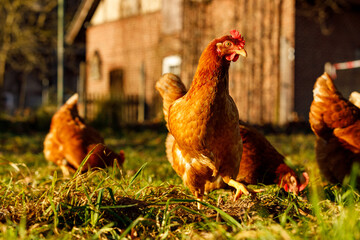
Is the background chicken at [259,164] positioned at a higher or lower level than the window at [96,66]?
lower

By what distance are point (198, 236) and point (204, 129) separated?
71 cm

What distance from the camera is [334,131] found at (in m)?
3.03

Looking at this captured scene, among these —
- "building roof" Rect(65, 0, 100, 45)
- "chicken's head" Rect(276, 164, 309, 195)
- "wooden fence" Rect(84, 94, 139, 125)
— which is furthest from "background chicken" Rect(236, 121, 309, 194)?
"building roof" Rect(65, 0, 100, 45)

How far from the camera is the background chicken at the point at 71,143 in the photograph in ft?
11.2

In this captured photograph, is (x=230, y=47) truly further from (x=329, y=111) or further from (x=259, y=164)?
(x=329, y=111)

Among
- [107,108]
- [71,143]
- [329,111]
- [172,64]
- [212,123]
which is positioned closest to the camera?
[212,123]

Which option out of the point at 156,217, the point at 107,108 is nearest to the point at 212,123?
the point at 156,217

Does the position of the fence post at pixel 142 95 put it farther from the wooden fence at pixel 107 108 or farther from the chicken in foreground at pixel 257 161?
the chicken in foreground at pixel 257 161

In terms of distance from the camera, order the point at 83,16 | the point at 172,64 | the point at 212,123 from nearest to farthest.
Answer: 1. the point at 212,123
2. the point at 172,64
3. the point at 83,16

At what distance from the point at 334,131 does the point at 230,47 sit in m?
1.51

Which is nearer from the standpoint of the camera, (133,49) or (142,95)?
(142,95)

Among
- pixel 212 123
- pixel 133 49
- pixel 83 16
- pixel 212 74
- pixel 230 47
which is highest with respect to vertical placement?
pixel 83 16

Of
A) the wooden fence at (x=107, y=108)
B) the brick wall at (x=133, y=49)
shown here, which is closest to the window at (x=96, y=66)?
the brick wall at (x=133, y=49)

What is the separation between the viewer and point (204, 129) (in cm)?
209
